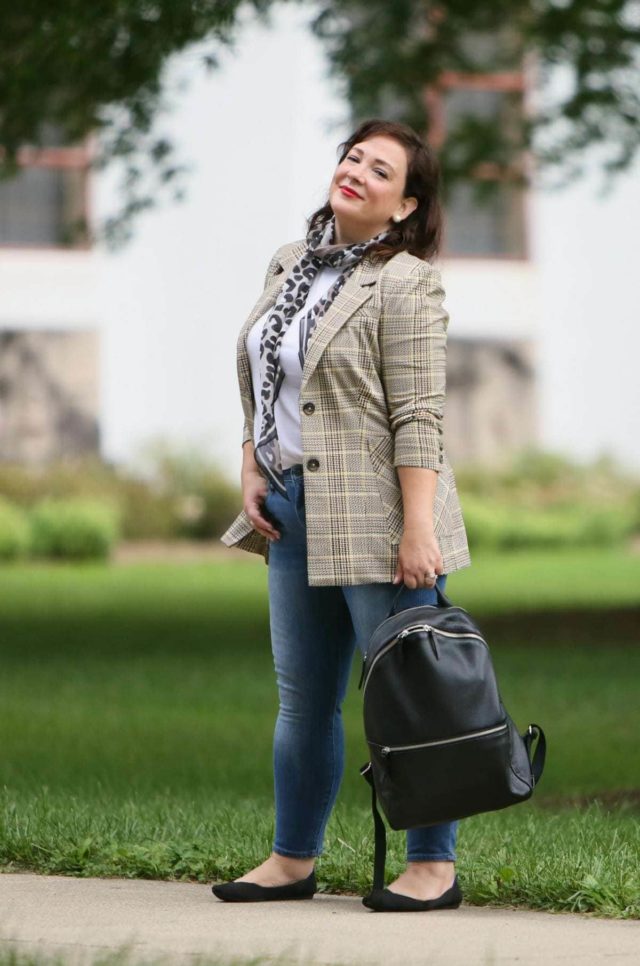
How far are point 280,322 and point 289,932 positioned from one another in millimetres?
1638

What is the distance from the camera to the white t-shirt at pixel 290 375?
4.75m

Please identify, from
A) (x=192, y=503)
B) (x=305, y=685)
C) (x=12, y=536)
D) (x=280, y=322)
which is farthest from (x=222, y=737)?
(x=192, y=503)

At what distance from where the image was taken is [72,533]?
1069 inches

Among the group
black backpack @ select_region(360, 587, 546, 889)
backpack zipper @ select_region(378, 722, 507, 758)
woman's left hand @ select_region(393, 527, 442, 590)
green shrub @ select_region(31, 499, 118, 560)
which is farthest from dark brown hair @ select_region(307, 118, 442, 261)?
green shrub @ select_region(31, 499, 118, 560)

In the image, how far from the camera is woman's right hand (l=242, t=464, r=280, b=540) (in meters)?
4.83

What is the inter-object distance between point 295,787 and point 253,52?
28.5 meters

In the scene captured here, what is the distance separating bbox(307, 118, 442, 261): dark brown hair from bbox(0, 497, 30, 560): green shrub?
2232 cm

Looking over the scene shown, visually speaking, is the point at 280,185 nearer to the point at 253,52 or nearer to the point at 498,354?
the point at 253,52

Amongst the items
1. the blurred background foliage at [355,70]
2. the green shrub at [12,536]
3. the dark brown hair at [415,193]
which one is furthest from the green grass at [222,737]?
the green shrub at [12,536]

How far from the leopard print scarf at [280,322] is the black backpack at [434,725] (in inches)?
24.3

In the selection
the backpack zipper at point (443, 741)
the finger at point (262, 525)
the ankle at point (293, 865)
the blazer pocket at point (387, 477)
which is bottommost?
the ankle at point (293, 865)

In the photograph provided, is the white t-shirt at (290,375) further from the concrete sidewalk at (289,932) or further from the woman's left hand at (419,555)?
the concrete sidewalk at (289,932)

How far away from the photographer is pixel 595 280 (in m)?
34.9

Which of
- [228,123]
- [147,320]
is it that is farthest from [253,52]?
[147,320]
